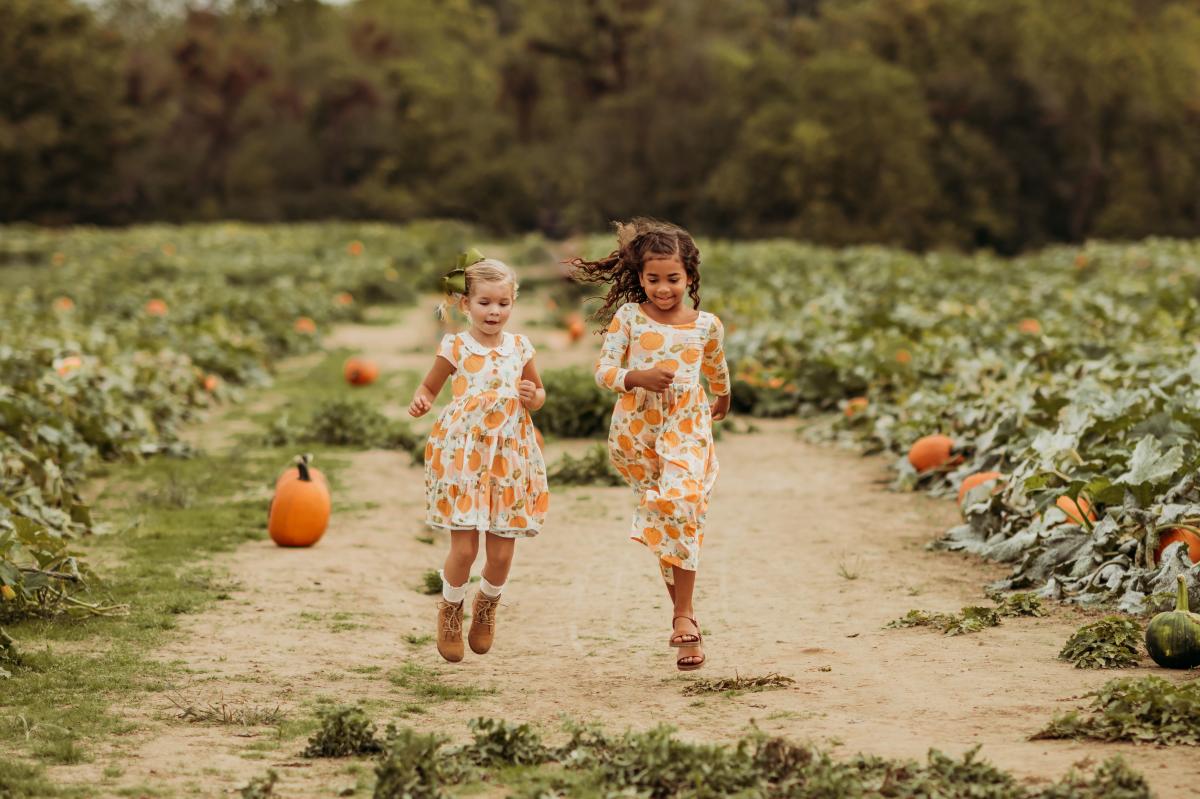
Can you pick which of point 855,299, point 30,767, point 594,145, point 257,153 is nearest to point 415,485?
point 30,767

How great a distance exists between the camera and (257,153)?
70.2 meters

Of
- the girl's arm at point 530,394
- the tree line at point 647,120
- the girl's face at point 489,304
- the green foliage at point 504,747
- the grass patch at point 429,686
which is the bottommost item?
the grass patch at point 429,686

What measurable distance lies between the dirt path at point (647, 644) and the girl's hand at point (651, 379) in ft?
3.55

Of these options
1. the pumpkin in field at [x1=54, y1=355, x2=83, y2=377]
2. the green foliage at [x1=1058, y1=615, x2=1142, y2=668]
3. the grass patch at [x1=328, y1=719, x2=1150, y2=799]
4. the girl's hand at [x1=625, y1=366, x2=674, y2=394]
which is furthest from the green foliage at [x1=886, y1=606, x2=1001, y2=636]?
the pumpkin in field at [x1=54, y1=355, x2=83, y2=377]

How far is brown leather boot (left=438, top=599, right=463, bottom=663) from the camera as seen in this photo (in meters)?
5.75

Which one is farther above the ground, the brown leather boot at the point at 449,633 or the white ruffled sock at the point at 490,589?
the white ruffled sock at the point at 490,589

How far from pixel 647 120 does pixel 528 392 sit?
61.4 m

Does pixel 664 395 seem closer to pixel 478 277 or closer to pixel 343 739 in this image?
pixel 478 277

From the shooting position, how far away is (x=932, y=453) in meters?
9.63

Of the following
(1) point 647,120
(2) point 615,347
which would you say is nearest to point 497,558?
(2) point 615,347

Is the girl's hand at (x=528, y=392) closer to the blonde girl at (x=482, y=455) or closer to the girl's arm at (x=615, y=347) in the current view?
the blonde girl at (x=482, y=455)

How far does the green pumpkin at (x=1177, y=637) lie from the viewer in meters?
5.09

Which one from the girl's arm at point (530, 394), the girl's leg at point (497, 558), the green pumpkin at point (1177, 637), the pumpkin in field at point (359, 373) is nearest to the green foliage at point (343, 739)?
the girl's leg at point (497, 558)

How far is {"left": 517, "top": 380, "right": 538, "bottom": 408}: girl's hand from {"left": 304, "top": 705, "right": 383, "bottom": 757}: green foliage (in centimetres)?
157
